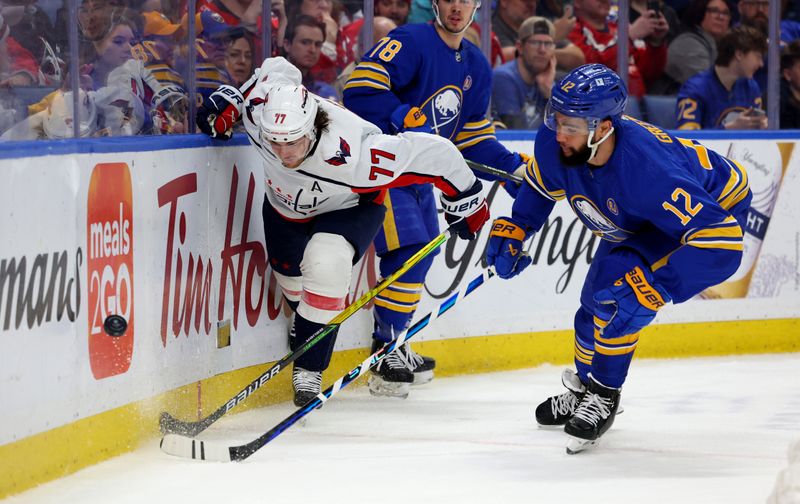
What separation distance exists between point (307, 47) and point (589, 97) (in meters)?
1.61

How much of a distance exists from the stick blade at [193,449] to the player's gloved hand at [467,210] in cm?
113

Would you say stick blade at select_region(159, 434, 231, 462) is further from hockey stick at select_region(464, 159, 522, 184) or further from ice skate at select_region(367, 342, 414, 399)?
hockey stick at select_region(464, 159, 522, 184)

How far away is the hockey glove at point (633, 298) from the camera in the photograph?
3553mm

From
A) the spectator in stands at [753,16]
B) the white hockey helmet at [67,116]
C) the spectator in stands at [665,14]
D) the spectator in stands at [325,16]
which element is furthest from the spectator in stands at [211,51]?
the spectator in stands at [753,16]

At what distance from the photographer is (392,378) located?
4602mm

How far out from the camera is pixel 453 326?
512 cm

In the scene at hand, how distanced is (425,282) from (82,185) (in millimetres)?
1883

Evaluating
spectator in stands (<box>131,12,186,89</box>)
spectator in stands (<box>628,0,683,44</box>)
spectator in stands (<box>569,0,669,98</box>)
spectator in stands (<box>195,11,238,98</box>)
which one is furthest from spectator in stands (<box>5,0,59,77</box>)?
spectator in stands (<box>628,0,683,44</box>)

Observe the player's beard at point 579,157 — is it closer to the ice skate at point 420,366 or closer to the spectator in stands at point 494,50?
the ice skate at point 420,366

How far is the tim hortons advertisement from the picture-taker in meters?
3.21

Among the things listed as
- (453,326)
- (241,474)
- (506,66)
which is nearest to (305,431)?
(241,474)

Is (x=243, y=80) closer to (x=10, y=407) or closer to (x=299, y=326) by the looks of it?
(x=299, y=326)

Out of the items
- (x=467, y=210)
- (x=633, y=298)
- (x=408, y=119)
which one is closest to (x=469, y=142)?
(x=408, y=119)

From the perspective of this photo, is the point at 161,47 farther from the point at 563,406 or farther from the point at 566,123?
the point at 563,406
